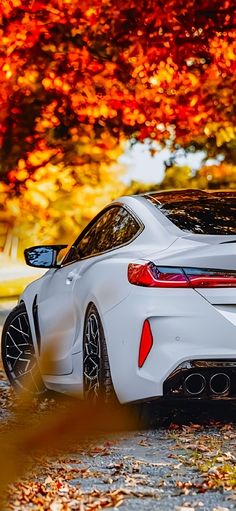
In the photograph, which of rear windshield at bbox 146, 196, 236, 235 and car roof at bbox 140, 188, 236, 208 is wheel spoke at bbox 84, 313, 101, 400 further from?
car roof at bbox 140, 188, 236, 208

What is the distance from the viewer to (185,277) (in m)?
7.95

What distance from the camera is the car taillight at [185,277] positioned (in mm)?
7926

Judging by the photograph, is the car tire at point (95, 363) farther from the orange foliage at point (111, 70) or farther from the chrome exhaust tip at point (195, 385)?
the orange foliage at point (111, 70)

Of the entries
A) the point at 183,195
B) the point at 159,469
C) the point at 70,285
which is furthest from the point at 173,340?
the point at 183,195

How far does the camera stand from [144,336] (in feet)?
26.4

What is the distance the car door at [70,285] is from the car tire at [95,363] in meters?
0.26

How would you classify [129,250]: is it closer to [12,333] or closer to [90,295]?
[90,295]

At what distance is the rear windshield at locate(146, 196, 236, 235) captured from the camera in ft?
28.1

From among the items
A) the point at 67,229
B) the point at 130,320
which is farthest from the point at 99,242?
the point at 67,229

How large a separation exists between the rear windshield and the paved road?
4.05ft

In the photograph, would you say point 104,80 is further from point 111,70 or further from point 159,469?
point 159,469

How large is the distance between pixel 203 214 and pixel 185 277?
1015 millimetres

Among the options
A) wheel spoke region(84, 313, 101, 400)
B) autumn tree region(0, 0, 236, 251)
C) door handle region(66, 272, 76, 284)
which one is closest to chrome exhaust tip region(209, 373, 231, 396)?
wheel spoke region(84, 313, 101, 400)

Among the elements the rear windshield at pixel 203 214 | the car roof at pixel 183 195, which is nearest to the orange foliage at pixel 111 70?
the car roof at pixel 183 195
